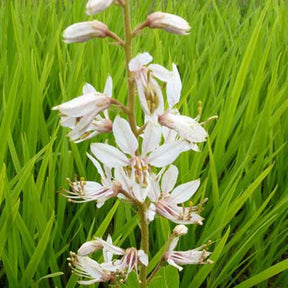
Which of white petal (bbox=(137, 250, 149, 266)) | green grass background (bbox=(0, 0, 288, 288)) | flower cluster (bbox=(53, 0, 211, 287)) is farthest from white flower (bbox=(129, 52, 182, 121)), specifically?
green grass background (bbox=(0, 0, 288, 288))

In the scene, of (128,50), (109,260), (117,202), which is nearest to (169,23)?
(128,50)

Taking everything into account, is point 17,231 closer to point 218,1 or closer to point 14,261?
point 14,261

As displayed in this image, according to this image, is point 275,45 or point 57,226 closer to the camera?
point 57,226

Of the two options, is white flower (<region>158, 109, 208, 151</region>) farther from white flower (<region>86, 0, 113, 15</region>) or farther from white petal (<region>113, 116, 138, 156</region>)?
white flower (<region>86, 0, 113, 15</region>)

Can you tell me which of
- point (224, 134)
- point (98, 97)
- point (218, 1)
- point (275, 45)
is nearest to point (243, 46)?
point (275, 45)

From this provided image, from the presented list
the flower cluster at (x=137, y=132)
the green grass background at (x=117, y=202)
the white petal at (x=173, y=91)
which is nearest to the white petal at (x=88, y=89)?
the flower cluster at (x=137, y=132)
